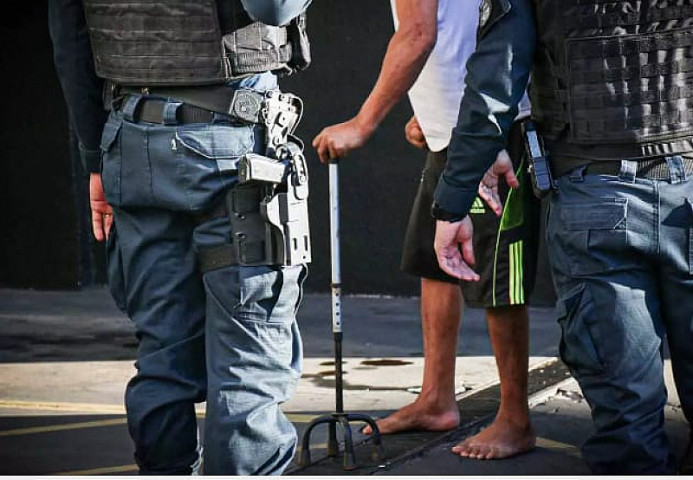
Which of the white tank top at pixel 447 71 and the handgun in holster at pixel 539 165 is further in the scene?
the white tank top at pixel 447 71

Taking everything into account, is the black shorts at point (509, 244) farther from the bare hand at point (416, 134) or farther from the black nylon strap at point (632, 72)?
the black nylon strap at point (632, 72)

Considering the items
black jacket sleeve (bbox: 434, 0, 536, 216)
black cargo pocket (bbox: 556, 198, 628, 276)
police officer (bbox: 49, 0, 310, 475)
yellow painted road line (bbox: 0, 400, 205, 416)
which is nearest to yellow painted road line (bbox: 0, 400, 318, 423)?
yellow painted road line (bbox: 0, 400, 205, 416)

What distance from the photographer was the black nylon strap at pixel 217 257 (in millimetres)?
4098

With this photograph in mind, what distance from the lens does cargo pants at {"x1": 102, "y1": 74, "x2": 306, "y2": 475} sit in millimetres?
4078

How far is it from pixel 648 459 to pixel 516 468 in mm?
1232

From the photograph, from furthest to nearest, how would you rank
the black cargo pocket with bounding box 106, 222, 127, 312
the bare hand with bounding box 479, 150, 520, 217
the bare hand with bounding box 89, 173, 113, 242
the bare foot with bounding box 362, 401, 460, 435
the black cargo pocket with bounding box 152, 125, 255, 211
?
the bare foot with bounding box 362, 401, 460, 435
the bare hand with bounding box 479, 150, 520, 217
the bare hand with bounding box 89, 173, 113, 242
the black cargo pocket with bounding box 106, 222, 127, 312
the black cargo pocket with bounding box 152, 125, 255, 211

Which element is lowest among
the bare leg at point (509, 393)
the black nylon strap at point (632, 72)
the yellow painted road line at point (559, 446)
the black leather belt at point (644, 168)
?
the yellow painted road line at point (559, 446)

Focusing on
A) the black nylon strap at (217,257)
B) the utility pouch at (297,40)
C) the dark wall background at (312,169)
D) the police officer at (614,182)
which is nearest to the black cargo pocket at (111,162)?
the black nylon strap at (217,257)

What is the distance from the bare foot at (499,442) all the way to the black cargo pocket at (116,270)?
4.88ft

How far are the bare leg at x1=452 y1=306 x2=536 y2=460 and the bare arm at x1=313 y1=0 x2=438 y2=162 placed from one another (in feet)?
2.64

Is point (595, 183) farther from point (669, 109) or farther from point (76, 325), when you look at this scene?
point (76, 325)

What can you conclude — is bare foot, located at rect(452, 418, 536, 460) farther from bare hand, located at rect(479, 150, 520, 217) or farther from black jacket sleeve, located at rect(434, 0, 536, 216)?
black jacket sleeve, located at rect(434, 0, 536, 216)

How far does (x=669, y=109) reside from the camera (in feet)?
12.8

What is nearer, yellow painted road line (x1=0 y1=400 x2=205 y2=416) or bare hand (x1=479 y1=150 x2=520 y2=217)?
bare hand (x1=479 y1=150 x2=520 y2=217)
